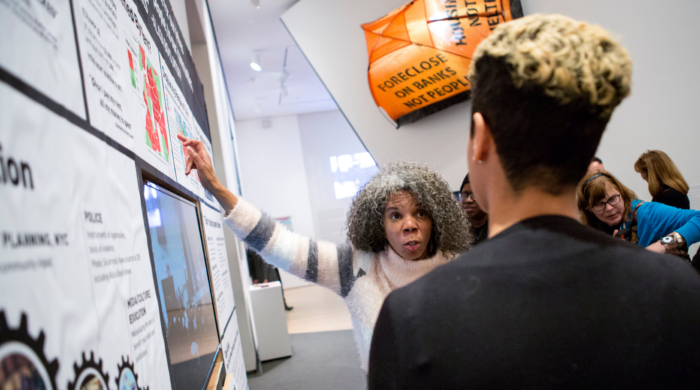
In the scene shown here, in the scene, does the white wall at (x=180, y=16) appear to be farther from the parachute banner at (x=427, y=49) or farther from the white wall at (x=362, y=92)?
the white wall at (x=362, y=92)

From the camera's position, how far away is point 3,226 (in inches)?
15.3

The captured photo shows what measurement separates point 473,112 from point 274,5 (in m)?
5.30

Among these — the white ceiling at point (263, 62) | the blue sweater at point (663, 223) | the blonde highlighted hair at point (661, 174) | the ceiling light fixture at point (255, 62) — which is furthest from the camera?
the ceiling light fixture at point (255, 62)

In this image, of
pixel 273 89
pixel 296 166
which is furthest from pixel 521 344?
pixel 296 166

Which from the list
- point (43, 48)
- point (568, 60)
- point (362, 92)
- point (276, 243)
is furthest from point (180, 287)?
point (362, 92)

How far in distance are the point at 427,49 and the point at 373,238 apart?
235 centimetres

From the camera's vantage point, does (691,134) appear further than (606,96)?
Yes

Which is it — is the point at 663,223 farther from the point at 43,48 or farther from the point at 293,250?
the point at 43,48

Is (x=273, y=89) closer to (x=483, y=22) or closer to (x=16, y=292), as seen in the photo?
(x=483, y=22)

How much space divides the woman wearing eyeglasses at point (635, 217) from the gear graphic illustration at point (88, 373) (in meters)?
2.51

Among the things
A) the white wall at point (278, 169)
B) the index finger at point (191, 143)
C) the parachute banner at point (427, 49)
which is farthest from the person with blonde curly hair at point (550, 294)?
the white wall at point (278, 169)

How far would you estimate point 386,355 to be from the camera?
559mm

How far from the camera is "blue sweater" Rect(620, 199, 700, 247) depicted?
2.13 meters

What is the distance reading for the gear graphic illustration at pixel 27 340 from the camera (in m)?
0.38
